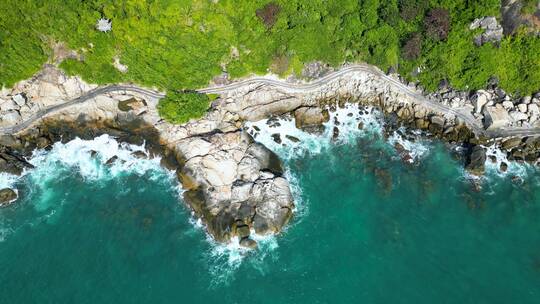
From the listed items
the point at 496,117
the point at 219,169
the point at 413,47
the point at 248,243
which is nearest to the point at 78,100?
the point at 219,169

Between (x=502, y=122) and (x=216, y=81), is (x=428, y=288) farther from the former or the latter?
(x=216, y=81)

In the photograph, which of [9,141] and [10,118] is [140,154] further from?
[10,118]

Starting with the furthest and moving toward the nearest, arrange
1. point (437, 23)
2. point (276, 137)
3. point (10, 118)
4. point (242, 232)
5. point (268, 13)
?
point (268, 13) < point (437, 23) < point (276, 137) < point (10, 118) < point (242, 232)

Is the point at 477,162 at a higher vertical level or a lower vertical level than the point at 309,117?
lower

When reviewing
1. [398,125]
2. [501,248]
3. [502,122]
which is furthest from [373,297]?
[502,122]

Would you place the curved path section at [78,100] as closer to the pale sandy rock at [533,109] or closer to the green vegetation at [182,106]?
the green vegetation at [182,106]
